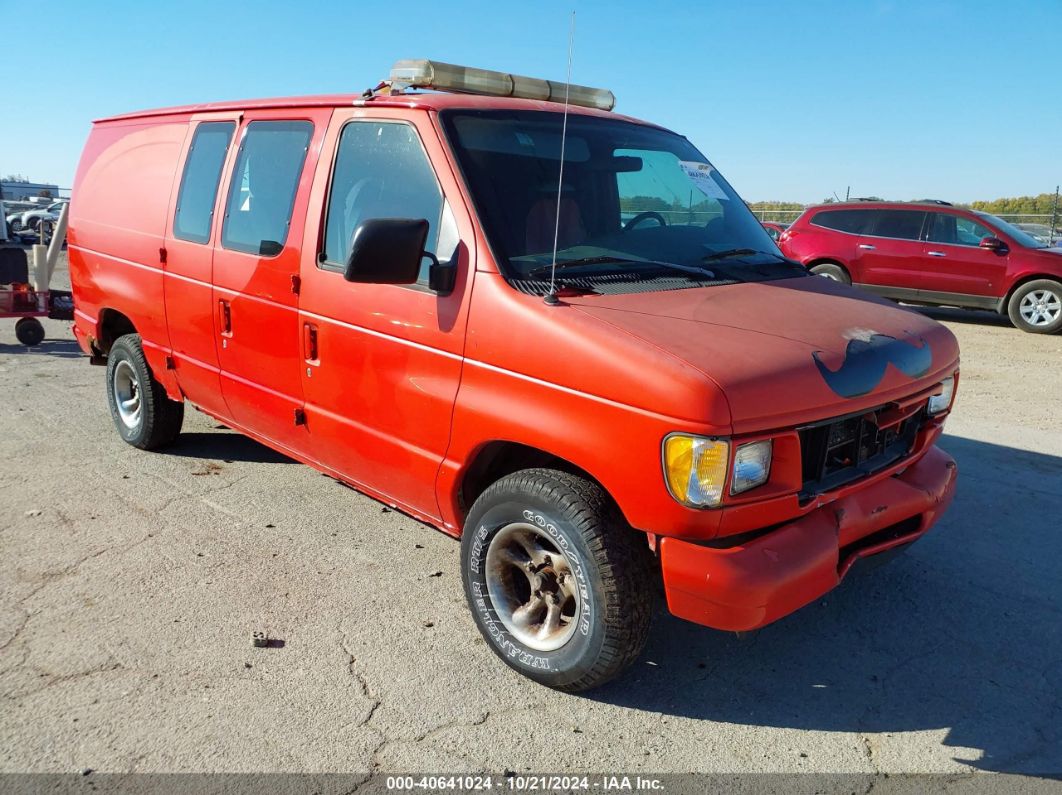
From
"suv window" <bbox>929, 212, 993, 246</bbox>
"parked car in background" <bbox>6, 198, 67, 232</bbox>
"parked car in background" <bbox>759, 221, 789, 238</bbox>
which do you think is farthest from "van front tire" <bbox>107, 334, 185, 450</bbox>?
"parked car in background" <bbox>6, 198, 67, 232</bbox>

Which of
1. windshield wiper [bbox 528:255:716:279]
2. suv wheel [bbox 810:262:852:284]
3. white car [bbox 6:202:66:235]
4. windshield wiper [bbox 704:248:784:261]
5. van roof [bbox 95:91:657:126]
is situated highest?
van roof [bbox 95:91:657:126]

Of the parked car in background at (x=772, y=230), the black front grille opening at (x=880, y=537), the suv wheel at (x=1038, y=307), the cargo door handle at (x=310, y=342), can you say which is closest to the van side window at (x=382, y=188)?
the cargo door handle at (x=310, y=342)

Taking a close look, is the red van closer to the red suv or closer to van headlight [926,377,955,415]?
van headlight [926,377,955,415]

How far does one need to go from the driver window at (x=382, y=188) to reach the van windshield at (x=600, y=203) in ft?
0.57

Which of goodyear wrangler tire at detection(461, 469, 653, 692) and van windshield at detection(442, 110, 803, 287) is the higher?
van windshield at detection(442, 110, 803, 287)

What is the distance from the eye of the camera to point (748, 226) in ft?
13.6

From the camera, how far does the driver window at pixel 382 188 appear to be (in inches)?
129

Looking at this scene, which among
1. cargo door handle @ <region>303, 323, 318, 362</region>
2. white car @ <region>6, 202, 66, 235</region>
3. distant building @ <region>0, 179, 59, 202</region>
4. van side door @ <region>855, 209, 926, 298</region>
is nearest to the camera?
cargo door handle @ <region>303, 323, 318, 362</region>

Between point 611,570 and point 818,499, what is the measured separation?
2.42ft

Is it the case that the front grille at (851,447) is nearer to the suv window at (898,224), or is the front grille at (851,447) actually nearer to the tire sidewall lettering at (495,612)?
the tire sidewall lettering at (495,612)

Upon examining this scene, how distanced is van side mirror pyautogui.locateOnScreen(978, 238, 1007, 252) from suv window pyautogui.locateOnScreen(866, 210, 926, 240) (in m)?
0.89

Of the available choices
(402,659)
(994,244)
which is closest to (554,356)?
(402,659)

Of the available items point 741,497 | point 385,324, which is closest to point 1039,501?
point 741,497

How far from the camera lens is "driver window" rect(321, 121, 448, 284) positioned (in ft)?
10.8
